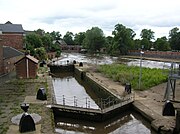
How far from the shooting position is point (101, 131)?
1634 centimetres

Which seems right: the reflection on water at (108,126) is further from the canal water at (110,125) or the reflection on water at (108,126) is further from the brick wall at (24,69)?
the brick wall at (24,69)

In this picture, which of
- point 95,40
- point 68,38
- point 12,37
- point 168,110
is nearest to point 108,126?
point 168,110

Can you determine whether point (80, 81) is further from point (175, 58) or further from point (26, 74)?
point (175, 58)

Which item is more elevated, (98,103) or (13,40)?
(13,40)

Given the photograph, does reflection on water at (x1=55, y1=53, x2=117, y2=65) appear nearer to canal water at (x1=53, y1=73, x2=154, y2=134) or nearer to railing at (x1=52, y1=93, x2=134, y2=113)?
railing at (x1=52, y1=93, x2=134, y2=113)

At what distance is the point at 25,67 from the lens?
98.0 ft

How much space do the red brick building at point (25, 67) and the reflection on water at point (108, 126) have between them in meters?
13.1

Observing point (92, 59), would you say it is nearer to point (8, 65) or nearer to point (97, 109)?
point (8, 65)

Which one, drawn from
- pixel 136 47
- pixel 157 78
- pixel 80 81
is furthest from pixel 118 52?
pixel 157 78

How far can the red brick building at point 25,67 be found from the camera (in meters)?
29.8

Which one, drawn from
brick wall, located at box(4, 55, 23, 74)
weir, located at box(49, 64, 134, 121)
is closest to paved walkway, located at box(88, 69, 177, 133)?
weir, located at box(49, 64, 134, 121)

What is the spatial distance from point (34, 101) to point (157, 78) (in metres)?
15.3

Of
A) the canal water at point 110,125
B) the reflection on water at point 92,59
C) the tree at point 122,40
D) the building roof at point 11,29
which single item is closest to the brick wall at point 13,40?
the building roof at point 11,29

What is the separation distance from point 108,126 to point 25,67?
51.8 feet
